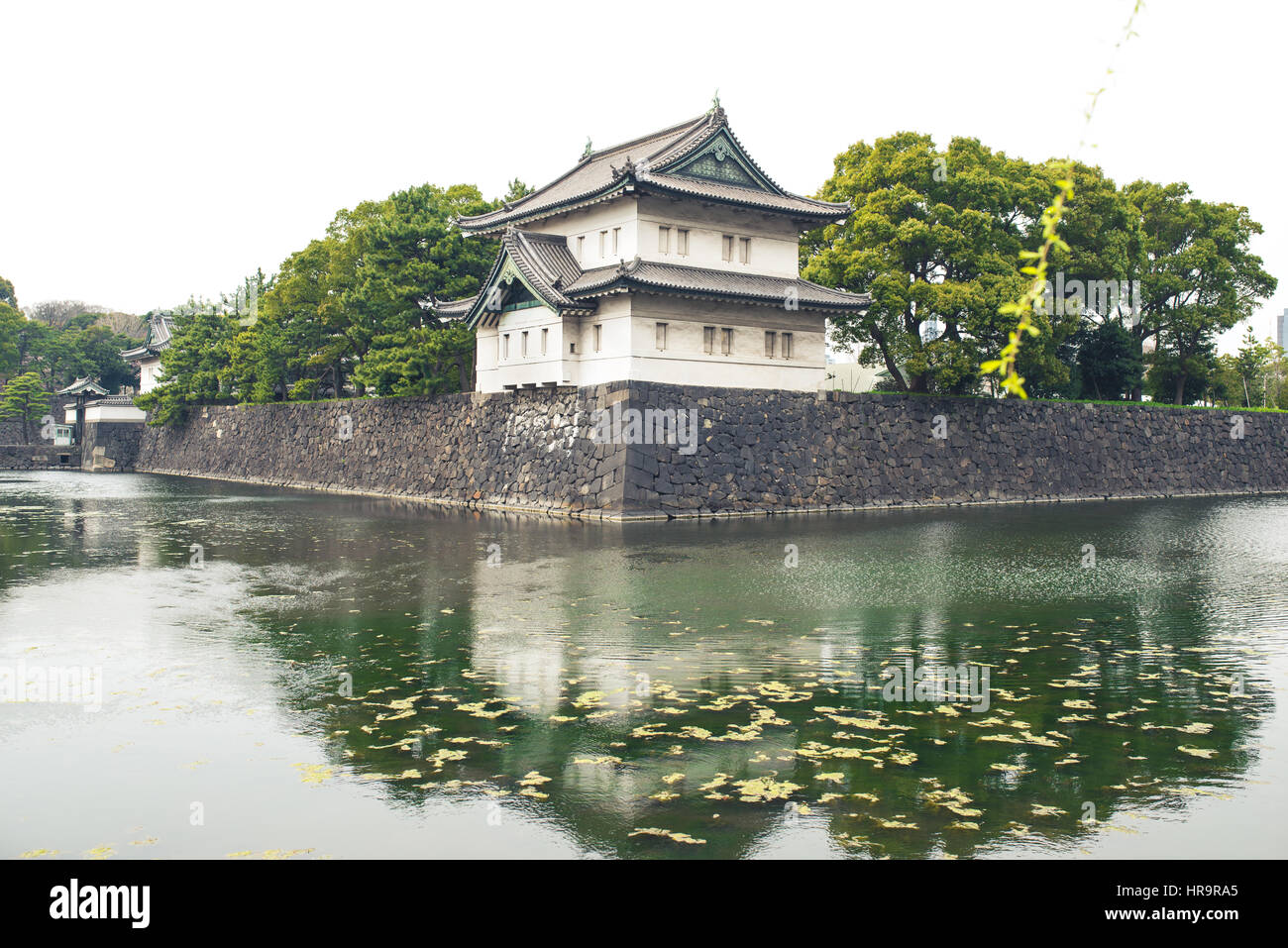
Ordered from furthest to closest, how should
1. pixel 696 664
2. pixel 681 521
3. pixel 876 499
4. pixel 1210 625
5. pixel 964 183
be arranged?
pixel 964 183
pixel 876 499
pixel 681 521
pixel 1210 625
pixel 696 664

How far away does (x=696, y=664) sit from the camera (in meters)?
10.0

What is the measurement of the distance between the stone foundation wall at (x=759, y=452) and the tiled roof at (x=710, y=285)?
2.94 m

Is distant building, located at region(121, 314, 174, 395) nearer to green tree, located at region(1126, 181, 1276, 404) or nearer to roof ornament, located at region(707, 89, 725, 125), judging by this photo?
roof ornament, located at region(707, 89, 725, 125)

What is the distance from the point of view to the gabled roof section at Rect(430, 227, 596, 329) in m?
30.9

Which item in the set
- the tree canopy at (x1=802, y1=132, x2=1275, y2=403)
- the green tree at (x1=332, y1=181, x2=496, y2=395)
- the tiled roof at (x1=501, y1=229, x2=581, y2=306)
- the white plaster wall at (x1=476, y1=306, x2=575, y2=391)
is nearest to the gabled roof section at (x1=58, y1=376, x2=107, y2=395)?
the green tree at (x1=332, y1=181, x2=496, y2=395)

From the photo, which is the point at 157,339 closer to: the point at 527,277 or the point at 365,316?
the point at 365,316

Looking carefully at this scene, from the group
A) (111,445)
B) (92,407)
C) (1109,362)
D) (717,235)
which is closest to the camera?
(717,235)

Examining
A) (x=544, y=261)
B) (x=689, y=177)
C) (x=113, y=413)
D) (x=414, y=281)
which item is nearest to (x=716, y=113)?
(x=689, y=177)

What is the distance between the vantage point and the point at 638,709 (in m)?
8.41

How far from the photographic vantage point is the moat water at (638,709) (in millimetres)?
5914

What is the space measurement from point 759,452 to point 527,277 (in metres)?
9.11

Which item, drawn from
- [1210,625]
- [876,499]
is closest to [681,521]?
[876,499]
